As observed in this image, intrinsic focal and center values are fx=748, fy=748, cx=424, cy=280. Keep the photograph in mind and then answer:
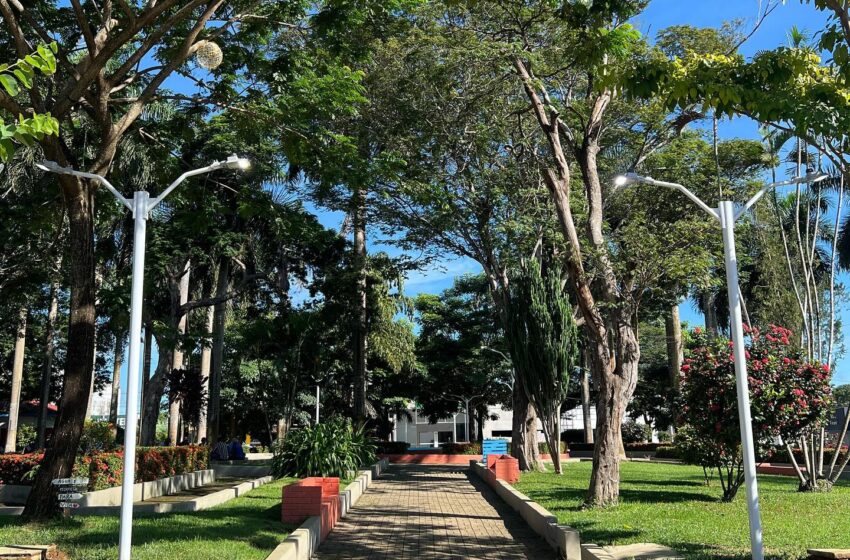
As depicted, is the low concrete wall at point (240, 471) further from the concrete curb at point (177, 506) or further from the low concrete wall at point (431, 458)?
the low concrete wall at point (431, 458)

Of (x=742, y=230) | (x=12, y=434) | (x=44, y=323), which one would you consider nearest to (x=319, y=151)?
(x=742, y=230)

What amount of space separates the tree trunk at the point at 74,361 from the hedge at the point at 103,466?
11.3ft

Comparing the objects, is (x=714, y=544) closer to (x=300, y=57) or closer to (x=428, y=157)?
(x=300, y=57)

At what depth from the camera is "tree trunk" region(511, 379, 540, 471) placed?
88.8 ft

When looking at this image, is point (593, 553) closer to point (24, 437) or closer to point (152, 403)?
point (152, 403)

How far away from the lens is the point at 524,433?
27516 millimetres

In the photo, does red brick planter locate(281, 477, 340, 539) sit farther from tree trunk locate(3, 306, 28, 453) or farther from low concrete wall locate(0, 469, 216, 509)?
tree trunk locate(3, 306, 28, 453)

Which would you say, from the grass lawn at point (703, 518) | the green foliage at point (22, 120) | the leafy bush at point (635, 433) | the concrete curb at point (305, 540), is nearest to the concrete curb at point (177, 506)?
the concrete curb at point (305, 540)

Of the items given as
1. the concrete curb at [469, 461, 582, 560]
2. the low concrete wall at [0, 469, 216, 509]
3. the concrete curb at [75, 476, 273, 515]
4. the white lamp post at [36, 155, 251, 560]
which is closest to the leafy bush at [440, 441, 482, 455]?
the low concrete wall at [0, 469, 216, 509]

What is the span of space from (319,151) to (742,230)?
16.3 m

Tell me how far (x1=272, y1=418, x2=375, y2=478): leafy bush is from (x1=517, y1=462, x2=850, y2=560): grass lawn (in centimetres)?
495

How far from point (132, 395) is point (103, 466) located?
9.65 metres

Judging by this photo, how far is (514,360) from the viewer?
24.4 metres

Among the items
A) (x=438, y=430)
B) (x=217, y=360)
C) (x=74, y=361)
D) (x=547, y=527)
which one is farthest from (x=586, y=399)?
(x=438, y=430)
